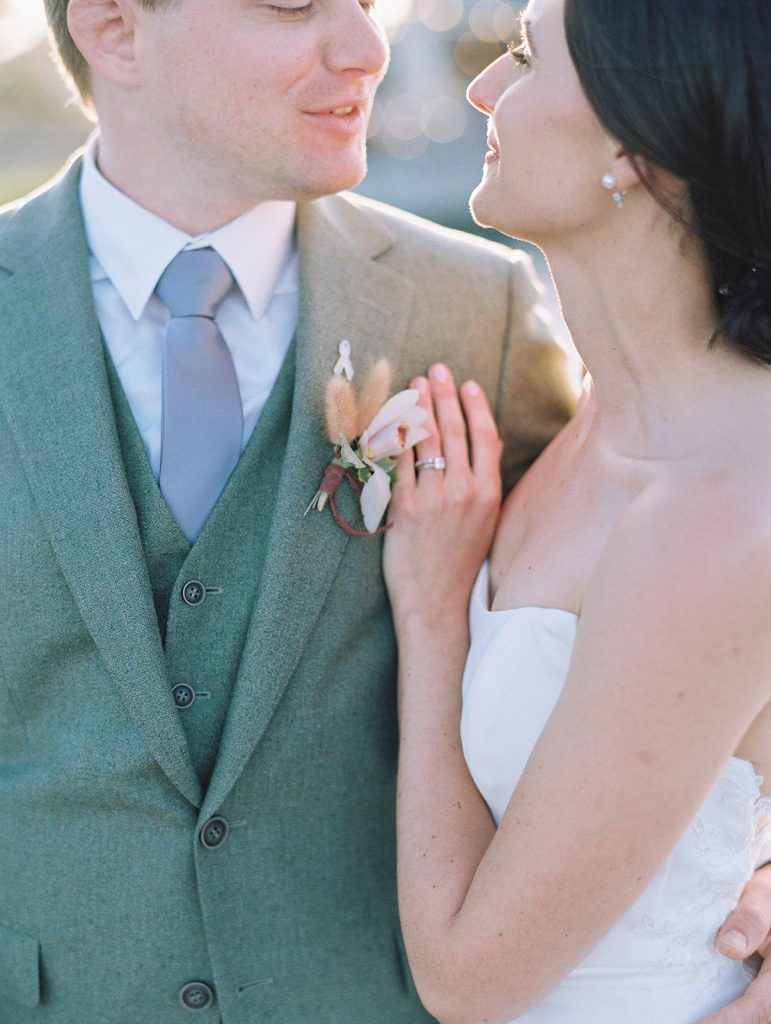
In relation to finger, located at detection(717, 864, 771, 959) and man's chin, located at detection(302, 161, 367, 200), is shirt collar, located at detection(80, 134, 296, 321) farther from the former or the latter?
finger, located at detection(717, 864, 771, 959)

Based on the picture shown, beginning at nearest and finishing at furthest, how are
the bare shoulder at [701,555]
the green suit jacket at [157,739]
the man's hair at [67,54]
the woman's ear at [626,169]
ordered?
the bare shoulder at [701,555] < the woman's ear at [626,169] < the green suit jacket at [157,739] < the man's hair at [67,54]

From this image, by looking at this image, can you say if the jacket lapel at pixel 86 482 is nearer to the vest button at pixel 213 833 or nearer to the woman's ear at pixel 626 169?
the vest button at pixel 213 833

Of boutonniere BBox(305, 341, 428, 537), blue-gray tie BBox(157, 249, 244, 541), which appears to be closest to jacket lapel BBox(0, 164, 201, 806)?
blue-gray tie BBox(157, 249, 244, 541)

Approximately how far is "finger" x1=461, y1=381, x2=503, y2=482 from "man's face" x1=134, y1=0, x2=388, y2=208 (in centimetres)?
48

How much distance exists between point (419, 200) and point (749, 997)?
1371cm

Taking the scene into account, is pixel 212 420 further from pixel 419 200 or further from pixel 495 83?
pixel 419 200

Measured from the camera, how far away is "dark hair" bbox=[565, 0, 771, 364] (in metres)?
1.65

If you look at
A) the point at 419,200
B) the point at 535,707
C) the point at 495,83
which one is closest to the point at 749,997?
the point at 535,707

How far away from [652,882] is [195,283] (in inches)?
52.7

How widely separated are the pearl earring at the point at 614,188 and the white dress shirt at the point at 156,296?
71cm

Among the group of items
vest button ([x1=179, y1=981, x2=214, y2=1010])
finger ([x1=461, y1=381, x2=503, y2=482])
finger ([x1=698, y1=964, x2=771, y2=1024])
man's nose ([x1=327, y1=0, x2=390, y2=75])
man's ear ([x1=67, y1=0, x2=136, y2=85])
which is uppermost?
man's ear ([x1=67, y1=0, x2=136, y2=85])

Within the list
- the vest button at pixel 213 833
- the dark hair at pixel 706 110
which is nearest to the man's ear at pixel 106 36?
the dark hair at pixel 706 110

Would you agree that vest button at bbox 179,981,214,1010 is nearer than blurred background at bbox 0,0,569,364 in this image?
Yes

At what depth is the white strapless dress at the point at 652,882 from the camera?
1.82 meters
